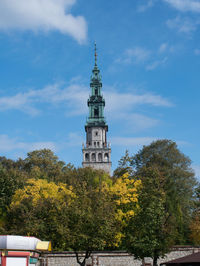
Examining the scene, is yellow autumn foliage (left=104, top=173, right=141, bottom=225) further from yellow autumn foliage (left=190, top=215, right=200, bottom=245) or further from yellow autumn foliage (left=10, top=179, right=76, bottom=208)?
yellow autumn foliage (left=190, top=215, right=200, bottom=245)

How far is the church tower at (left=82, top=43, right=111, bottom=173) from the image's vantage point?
9244 cm

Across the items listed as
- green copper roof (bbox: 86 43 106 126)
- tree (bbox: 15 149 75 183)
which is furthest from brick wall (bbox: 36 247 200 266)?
green copper roof (bbox: 86 43 106 126)

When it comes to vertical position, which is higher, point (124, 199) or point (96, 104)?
point (96, 104)

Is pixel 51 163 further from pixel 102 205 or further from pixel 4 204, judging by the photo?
pixel 102 205

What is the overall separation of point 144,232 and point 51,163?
140 feet

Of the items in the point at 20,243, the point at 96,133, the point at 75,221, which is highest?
the point at 96,133

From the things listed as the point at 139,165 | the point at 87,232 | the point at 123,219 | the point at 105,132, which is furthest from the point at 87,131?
the point at 87,232

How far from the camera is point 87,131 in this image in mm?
97250

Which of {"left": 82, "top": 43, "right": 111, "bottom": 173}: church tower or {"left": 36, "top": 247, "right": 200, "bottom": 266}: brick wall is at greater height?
{"left": 82, "top": 43, "right": 111, "bottom": 173}: church tower

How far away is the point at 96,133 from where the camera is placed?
315ft

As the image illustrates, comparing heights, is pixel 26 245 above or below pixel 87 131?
below

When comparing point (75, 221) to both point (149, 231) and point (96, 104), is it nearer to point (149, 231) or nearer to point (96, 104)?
point (149, 231)

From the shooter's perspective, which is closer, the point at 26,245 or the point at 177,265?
the point at 26,245

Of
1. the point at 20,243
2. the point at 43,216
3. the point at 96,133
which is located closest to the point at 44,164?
the point at 96,133
